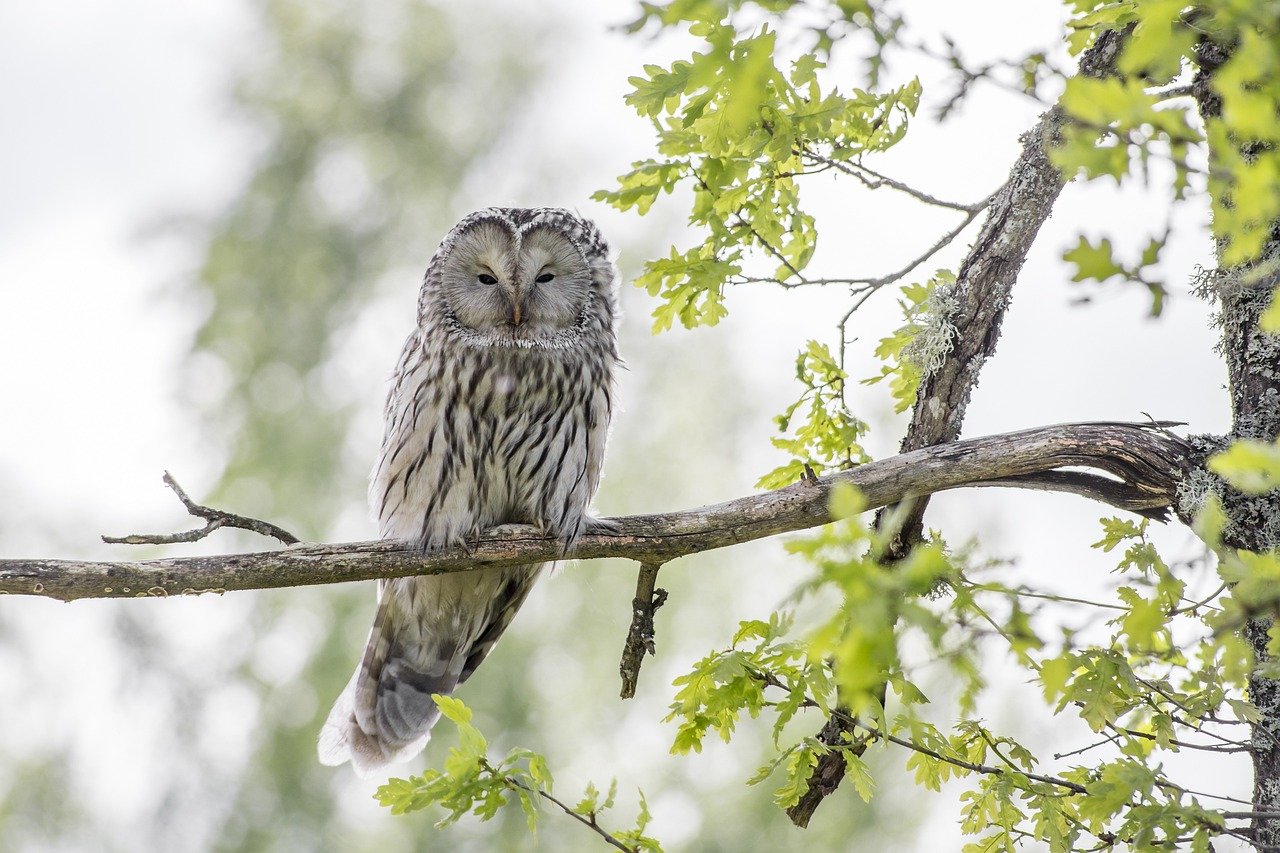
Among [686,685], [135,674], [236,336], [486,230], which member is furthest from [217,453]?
[686,685]

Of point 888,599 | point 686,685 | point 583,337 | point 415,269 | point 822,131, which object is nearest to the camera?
point 888,599

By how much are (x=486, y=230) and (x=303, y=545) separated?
143 cm

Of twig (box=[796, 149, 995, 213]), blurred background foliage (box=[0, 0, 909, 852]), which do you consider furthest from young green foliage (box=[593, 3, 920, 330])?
blurred background foliage (box=[0, 0, 909, 852])

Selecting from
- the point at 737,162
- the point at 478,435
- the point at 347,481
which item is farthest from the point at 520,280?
the point at 347,481

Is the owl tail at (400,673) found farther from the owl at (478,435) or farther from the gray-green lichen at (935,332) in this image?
the gray-green lichen at (935,332)

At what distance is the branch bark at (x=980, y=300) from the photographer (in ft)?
8.61

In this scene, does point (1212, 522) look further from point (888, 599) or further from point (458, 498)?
point (458, 498)

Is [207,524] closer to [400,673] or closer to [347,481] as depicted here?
[400,673]

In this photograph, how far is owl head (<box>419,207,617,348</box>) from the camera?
343 cm

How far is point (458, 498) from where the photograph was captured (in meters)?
3.20

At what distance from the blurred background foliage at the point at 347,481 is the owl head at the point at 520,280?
521 cm

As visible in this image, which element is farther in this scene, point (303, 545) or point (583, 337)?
point (583, 337)

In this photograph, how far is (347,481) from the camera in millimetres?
8773

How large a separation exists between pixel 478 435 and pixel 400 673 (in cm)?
95
